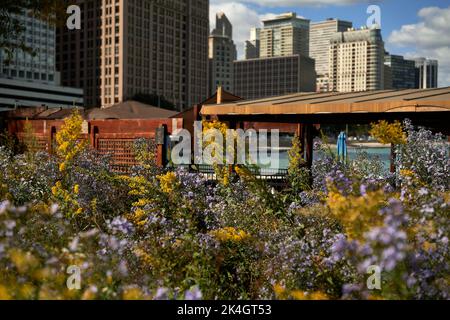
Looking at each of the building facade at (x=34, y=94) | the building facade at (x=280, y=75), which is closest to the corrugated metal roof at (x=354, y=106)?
the building facade at (x=34, y=94)

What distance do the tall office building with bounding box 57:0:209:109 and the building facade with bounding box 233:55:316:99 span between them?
48182 mm

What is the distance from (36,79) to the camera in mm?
117688

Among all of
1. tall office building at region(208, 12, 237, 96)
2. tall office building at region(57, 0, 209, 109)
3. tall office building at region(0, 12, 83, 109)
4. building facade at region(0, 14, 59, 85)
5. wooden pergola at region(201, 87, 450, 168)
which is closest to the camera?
wooden pergola at region(201, 87, 450, 168)

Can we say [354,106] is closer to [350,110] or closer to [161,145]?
[350,110]

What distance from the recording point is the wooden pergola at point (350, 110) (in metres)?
8.69

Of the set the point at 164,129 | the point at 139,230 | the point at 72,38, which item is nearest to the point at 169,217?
the point at 139,230

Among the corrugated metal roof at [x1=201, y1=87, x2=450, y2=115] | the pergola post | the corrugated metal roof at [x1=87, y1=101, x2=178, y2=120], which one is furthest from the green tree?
the corrugated metal roof at [x1=87, y1=101, x2=178, y2=120]

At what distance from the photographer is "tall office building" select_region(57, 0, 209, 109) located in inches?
4818

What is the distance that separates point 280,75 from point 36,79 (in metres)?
92.8

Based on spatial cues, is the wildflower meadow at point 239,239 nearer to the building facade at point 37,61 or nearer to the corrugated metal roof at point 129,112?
the corrugated metal roof at point 129,112

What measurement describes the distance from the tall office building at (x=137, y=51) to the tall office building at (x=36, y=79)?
546 cm

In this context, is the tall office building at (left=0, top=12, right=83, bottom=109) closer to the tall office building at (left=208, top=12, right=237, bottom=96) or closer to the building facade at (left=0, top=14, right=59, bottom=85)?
the building facade at (left=0, top=14, right=59, bottom=85)
